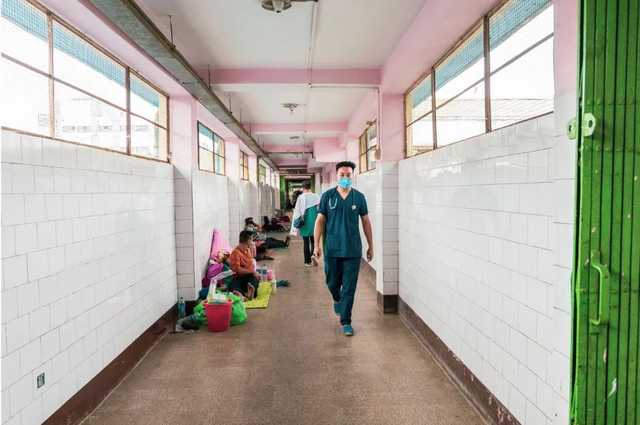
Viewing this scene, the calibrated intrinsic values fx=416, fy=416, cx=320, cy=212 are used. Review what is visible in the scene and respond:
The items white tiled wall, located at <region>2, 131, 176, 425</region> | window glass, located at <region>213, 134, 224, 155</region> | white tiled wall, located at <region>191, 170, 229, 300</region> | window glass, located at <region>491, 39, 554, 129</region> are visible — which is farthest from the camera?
window glass, located at <region>213, 134, 224, 155</region>

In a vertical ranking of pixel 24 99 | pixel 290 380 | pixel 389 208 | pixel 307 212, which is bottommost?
pixel 290 380

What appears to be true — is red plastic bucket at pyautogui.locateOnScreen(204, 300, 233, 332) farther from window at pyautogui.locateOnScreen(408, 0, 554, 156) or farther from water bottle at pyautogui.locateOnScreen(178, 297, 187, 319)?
window at pyautogui.locateOnScreen(408, 0, 554, 156)

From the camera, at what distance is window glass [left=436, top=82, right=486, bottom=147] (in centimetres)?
319

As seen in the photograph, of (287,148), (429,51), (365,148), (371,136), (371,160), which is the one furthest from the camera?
(287,148)

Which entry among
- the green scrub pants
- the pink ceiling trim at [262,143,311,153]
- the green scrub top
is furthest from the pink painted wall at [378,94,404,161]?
the pink ceiling trim at [262,143,311,153]

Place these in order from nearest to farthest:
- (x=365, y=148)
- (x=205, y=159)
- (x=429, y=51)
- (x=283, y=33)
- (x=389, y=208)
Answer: (x=429, y=51) → (x=283, y=33) → (x=389, y=208) → (x=205, y=159) → (x=365, y=148)

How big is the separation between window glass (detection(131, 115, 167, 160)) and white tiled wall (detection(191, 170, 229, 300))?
529mm

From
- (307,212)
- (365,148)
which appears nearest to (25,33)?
(307,212)

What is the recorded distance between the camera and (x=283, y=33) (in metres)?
4.11

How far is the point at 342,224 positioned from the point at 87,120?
2423 mm

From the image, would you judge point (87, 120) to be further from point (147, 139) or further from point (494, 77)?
point (494, 77)

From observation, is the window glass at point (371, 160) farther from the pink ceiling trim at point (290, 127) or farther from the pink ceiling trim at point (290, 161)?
the pink ceiling trim at point (290, 161)

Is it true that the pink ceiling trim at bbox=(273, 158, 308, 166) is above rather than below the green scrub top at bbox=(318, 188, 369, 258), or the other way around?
above

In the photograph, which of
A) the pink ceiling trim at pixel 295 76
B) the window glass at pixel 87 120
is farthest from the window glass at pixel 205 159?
the window glass at pixel 87 120
